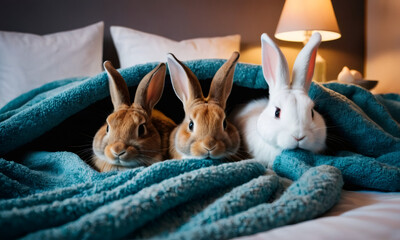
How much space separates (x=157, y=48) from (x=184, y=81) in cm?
124

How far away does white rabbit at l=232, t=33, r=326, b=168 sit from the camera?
782 millimetres

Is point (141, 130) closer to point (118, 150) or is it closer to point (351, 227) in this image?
point (118, 150)

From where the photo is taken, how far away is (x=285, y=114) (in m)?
0.80

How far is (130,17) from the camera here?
242 cm

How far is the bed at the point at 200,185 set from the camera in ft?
1.34

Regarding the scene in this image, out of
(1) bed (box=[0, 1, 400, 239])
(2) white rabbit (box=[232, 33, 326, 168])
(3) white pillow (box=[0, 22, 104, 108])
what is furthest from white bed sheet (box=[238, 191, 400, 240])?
(3) white pillow (box=[0, 22, 104, 108])

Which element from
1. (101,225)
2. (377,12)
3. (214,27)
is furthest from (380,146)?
(377,12)

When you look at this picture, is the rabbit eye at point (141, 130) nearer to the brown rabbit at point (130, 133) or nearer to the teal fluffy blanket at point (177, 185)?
the brown rabbit at point (130, 133)

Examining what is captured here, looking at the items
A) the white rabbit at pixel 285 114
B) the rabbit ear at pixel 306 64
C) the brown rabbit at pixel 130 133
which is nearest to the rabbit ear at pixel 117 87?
the brown rabbit at pixel 130 133

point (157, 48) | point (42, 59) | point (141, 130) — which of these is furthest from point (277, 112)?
point (42, 59)

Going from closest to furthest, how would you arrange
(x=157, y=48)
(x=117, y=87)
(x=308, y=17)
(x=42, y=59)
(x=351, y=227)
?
(x=351, y=227) → (x=117, y=87) → (x=42, y=59) → (x=157, y=48) → (x=308, y=17)

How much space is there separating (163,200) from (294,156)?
421mm

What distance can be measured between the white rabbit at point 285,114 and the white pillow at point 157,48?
1.17 meters

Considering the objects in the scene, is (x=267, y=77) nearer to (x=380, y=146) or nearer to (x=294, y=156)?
(x=294, y=156)
